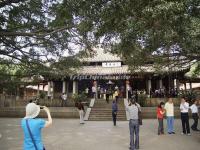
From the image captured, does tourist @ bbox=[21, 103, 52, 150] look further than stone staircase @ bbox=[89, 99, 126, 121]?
No

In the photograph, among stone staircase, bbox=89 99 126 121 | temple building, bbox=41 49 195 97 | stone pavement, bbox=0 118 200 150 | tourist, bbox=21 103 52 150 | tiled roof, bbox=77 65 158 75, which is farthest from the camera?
tiled roof, bbox=77 65 158 75

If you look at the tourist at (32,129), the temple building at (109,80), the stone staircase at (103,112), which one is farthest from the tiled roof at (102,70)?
the tourist at (32,129)

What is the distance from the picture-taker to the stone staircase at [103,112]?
27500 mm

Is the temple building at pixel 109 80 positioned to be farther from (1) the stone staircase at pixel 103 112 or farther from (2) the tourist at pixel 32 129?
(2) the tourist at pixel 32 129

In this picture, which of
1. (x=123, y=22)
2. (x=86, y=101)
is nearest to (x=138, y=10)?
(x=123, y=22)

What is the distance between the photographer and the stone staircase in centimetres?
2750

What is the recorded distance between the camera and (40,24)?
59.8 ft

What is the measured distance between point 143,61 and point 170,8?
12013 millimetres

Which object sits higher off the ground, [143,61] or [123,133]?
[143,61]

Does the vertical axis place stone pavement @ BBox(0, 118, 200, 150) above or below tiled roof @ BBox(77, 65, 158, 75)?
below

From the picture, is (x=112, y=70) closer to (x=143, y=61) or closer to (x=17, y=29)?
(x=143, y=61)

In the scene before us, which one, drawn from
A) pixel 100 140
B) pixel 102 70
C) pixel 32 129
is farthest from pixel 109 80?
pixel 32 129

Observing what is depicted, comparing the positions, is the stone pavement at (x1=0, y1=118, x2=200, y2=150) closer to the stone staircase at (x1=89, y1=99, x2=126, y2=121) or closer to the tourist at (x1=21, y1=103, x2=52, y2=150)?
the tourist at (x1=21, y1=103, x2=52, y2=150)

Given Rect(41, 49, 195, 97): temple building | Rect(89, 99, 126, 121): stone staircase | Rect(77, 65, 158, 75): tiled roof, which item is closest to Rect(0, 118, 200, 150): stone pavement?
Rect(89, 99, 126, 121): stone staircase
